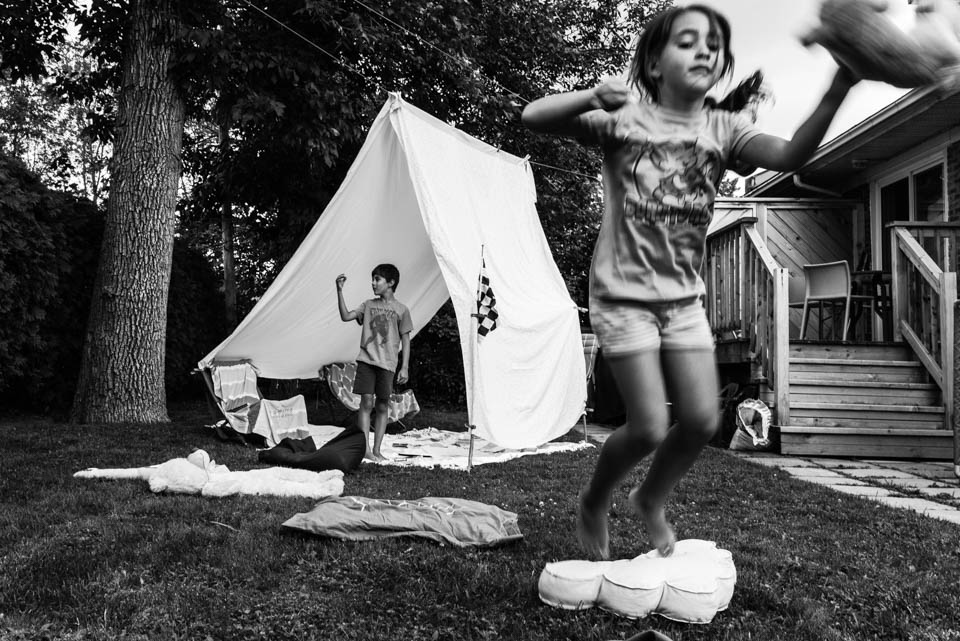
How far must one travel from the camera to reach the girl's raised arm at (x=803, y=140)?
1.77 meters

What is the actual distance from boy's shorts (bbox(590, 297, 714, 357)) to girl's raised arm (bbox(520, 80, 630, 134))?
477 millimetres

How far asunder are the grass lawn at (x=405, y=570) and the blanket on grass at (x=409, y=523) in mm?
57

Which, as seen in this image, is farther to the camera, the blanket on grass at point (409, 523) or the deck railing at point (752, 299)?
the deck railing at point (752, 299)

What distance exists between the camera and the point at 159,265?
23.4 ft

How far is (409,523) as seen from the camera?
289 centimetres

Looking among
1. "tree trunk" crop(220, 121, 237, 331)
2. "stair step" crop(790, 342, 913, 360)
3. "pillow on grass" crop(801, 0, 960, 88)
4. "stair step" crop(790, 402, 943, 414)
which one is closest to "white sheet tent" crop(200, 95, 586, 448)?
"stair step" crop(790, 402, 943, 414)

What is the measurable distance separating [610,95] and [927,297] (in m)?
6.26

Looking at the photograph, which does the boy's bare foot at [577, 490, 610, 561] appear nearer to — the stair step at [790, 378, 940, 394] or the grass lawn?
the grass lawn

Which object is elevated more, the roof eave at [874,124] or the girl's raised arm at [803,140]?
the roof eave at [874,124]

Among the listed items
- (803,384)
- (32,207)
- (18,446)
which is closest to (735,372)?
(803,384)

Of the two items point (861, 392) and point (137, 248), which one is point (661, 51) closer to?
point (861, 392)

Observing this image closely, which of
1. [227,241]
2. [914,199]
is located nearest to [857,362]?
[914,199]

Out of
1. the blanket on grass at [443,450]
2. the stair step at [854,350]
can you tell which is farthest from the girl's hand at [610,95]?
the stair step at [854,350]

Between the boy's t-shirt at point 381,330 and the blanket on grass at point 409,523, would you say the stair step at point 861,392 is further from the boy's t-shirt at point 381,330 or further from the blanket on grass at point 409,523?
the blanket on grass at point 409,523
